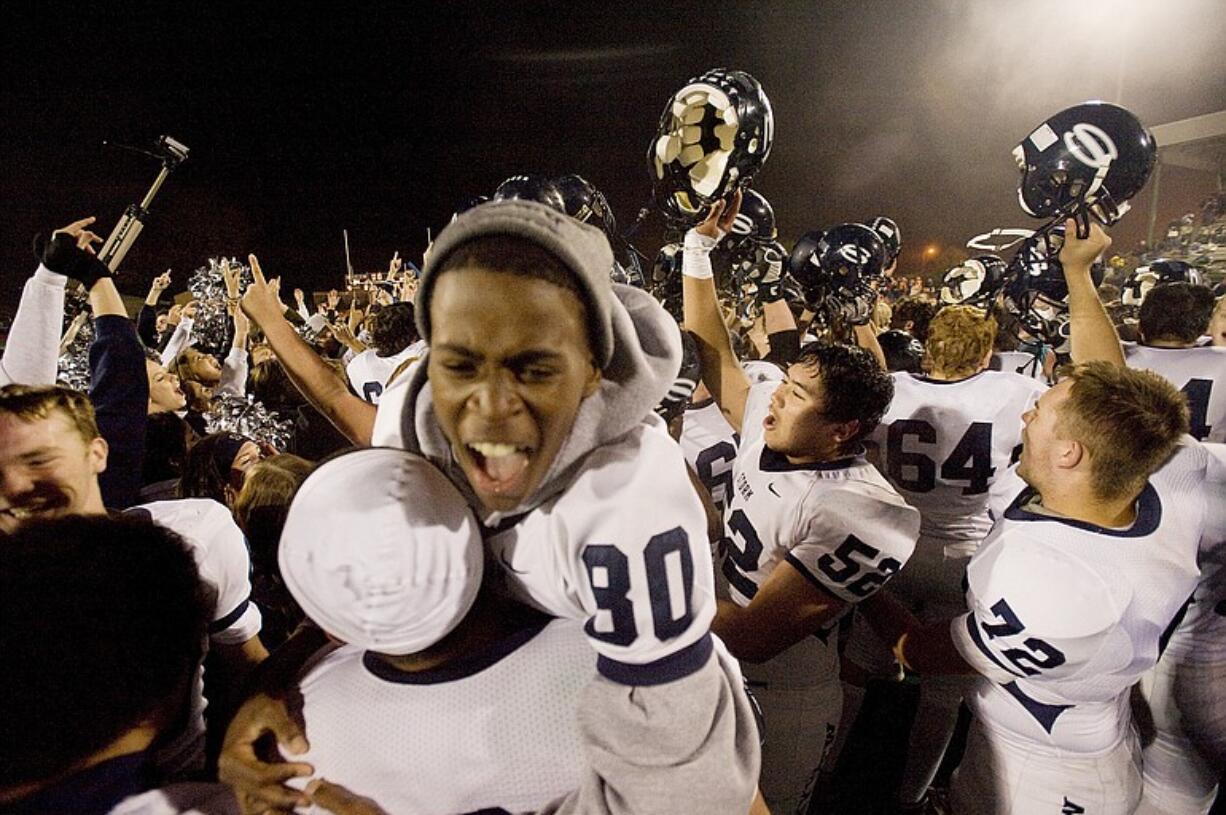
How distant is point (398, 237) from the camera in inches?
726

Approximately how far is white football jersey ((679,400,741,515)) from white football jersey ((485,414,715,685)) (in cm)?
261

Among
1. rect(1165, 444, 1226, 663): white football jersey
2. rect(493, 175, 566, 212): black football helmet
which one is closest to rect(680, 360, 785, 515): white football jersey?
rect(493, 175, 566, 212): black football helmet

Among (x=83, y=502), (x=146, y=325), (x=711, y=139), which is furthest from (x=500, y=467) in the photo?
(x=146, y=325)

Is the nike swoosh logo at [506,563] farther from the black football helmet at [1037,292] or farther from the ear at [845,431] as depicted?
the black football helmet at [1037,292]

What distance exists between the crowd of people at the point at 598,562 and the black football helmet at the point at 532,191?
0.04 m

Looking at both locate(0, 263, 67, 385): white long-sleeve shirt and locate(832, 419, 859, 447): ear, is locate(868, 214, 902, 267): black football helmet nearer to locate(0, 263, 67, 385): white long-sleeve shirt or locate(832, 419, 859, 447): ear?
locate(832, 419, 859, 447): ear

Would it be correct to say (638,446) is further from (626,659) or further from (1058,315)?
(1058,315)

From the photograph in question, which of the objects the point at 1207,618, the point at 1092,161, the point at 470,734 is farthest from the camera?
the point at 1092,161

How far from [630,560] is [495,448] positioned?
0.97 feet

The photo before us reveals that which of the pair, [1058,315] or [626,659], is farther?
[1058,315]

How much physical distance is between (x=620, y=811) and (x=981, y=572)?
1.63m

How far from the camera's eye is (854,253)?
5488mm

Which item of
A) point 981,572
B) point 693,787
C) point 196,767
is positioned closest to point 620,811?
point 693,787

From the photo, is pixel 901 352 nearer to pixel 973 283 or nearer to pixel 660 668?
pixel 973 283
